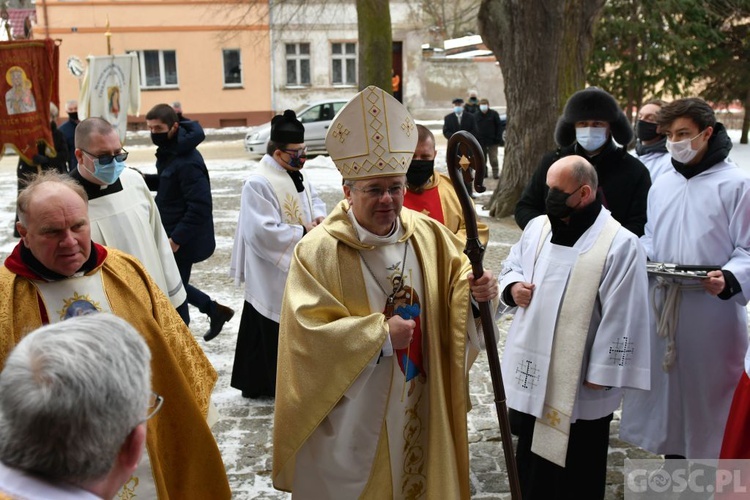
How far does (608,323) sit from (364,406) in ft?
4.09

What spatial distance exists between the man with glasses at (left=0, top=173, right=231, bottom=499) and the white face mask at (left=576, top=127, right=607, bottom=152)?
2639 mm

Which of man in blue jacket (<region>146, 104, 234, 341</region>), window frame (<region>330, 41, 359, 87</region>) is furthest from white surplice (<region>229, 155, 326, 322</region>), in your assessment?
window frame (<region>330, 41, 359, 87</region>)

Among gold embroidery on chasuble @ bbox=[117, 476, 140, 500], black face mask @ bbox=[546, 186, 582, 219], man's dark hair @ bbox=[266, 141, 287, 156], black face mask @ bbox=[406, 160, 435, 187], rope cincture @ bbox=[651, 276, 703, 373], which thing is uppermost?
man's dark hair @ bbox=[266, 141, 287, 156]

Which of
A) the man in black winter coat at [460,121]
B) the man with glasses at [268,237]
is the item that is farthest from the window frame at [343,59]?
the man with glasses at [268,237]

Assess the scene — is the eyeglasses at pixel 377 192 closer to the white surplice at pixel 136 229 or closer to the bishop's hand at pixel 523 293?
the bishop's hand at pixel 523 293

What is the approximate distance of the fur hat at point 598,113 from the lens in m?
4.72

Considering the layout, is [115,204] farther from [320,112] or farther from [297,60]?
[297,60]

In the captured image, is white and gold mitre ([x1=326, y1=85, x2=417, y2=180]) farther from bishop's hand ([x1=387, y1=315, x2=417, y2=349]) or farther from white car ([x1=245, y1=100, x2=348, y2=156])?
white car ([x1=245, y1=100, x2=348, y2=156])

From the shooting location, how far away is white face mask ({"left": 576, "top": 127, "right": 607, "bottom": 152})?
4.73m

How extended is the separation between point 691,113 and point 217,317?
13.4ft

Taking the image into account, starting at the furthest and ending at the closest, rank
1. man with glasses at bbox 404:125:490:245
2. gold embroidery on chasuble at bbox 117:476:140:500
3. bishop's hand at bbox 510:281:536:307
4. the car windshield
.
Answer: the car windshield → man with glasses at bbox 404:125:490:245 → bishop's hand at bbox 510:281:536:307 → gold embroidery on chasuble at bbox 117:476:140:500

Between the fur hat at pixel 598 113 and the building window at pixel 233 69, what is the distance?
2662 centimetres

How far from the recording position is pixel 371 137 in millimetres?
3463

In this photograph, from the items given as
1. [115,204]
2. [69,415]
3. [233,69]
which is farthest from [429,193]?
[233,69]
